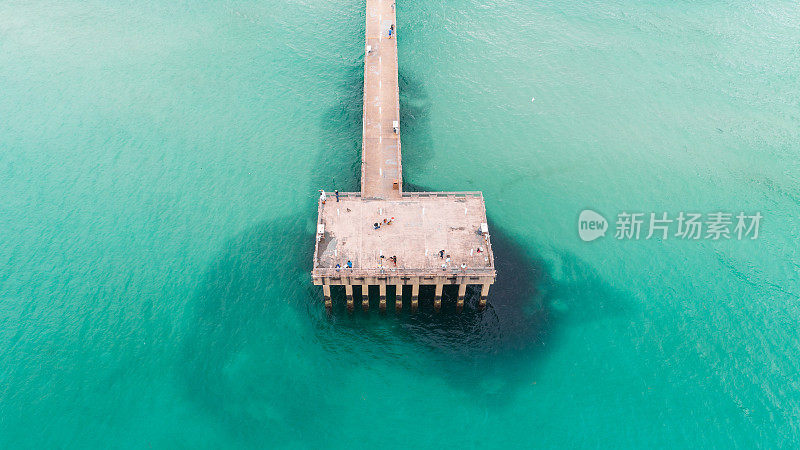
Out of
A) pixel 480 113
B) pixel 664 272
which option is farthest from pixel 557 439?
pixel 480 113

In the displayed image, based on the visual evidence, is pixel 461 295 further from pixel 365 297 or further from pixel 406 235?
pixel 365 297

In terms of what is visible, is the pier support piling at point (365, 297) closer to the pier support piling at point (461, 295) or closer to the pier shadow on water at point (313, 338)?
the pier shadow on water at point (313, 338)

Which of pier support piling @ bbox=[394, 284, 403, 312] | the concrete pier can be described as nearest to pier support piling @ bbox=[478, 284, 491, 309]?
the concrete pier

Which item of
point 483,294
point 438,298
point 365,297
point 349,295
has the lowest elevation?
point 365,297

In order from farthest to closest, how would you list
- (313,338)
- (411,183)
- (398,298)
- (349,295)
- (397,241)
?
(411,183) → (398,298) → (349,295) → (313,338) → (397,241)

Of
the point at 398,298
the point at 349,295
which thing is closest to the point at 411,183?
the point at 398,298

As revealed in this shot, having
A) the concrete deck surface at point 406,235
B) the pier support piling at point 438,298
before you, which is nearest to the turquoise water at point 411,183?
the pier support piling at point 438,298
